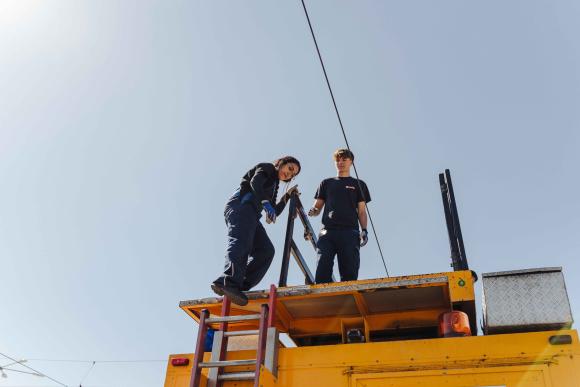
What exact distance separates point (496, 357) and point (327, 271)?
6.46 feet

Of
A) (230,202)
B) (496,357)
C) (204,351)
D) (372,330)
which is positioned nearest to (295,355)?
(204,351)

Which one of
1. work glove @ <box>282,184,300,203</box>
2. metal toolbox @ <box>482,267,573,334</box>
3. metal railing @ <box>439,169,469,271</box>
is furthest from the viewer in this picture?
work glove @ <box>282,184,300,203</box>

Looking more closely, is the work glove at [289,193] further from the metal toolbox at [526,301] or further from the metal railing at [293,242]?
the metal toolbox at [526,301]

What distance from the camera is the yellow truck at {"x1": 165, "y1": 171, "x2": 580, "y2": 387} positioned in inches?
123

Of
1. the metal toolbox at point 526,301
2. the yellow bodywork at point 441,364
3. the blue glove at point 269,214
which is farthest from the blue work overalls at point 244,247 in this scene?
the metal toolbox at point 526,301

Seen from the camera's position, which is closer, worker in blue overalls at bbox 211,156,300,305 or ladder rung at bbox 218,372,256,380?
ladder rung at bbox 218,372,256,380

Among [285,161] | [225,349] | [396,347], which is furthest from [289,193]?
[396,347]

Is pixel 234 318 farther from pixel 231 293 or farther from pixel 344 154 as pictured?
pixel 344 154

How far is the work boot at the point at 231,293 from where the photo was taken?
12.7 feet

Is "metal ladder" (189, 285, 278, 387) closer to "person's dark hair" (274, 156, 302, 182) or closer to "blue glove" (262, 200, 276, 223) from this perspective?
"blue glove" (262, 200, 276, 223)

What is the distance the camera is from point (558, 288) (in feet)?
10.7

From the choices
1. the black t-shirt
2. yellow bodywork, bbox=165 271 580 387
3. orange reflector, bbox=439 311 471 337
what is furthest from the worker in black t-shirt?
orange reflector, bbox=439 311 471 337

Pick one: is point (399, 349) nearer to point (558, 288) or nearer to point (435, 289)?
point (435, 289)

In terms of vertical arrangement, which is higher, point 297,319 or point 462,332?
point 297,319
